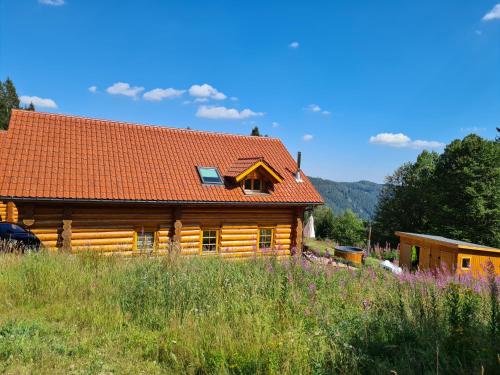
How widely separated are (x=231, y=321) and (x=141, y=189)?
11069mm

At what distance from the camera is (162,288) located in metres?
6.46

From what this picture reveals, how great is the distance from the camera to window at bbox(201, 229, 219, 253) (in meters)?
16.8

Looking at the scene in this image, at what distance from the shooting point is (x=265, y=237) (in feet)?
59.8

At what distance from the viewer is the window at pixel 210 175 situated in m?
17.2

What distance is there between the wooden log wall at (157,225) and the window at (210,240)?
0.74 ft

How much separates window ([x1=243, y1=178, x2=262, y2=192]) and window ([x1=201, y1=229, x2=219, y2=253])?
8.89ft

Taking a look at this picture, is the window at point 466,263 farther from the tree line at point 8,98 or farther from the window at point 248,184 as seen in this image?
the tree line at point 8,98

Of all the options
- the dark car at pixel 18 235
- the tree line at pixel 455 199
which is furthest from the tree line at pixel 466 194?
the dark car at pixel 18 235

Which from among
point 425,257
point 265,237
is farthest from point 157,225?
point 425,257

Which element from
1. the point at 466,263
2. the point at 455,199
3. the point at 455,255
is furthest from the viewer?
the point at 455,199

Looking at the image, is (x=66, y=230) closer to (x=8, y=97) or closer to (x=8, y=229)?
(x=8, y=229)

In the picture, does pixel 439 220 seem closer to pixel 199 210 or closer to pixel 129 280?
pixel 199 210

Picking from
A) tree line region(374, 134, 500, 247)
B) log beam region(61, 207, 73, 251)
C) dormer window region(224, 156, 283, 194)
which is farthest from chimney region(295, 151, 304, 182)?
tree line region(374, 134, 500, 247)

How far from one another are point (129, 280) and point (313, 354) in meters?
4.22
